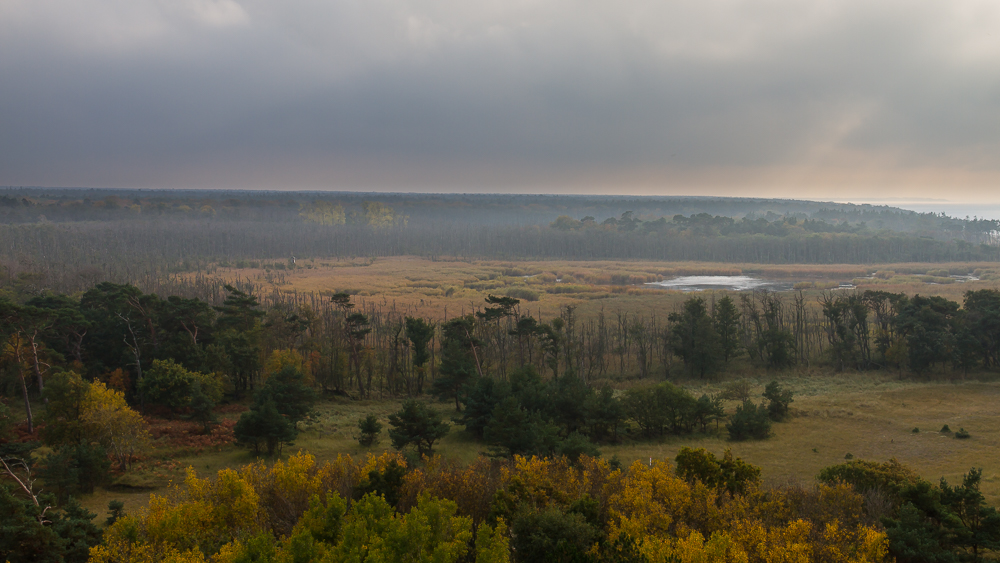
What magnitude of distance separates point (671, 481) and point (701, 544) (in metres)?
5.04

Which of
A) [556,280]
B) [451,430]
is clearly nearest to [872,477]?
[451,430]

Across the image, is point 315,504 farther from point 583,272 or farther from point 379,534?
point 583,272

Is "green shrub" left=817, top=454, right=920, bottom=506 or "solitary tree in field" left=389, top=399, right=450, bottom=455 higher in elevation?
"green shrub" left=817, top=454, right=920, bottom=506

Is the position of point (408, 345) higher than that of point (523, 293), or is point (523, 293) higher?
point (523, 293)

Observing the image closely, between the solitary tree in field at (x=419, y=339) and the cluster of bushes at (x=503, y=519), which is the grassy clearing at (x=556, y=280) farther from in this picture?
the cluster of bushes at (x=503, y=519)

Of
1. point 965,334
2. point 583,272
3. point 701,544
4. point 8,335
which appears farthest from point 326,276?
point 701,544

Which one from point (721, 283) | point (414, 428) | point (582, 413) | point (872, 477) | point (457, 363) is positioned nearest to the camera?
point (872, 477)

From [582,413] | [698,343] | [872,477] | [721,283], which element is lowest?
[582,413]

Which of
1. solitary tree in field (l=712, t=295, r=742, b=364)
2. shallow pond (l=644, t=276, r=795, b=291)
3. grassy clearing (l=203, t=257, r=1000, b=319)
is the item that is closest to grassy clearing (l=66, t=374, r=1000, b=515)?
solitary tree in field (l=712, t=295, r=742, b=364)

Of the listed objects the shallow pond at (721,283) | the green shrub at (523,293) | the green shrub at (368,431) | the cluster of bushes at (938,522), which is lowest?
the green shrub at (368,431)

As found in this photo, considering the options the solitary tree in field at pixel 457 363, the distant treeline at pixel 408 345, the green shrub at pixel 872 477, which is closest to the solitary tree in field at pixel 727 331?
the distant treeline at pixel 408 345

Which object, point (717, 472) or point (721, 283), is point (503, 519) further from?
point (721, 283)

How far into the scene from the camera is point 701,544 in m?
19.3

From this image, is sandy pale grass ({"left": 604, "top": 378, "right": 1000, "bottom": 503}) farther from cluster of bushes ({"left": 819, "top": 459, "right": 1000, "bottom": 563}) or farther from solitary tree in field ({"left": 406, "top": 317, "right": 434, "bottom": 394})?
solitary tree in field ({"left": 406, "top": 317, "right": 434, "bottom": 394})
